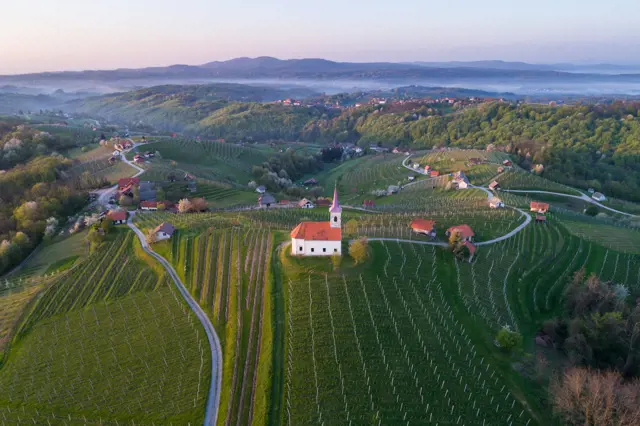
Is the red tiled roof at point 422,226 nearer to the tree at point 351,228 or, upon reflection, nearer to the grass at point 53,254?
the tree at point 351,228

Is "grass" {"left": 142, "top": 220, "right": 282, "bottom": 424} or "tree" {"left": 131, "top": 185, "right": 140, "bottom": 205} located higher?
"tree" {"left": 131, "top": 185, "right": 140, "bottom": 205}

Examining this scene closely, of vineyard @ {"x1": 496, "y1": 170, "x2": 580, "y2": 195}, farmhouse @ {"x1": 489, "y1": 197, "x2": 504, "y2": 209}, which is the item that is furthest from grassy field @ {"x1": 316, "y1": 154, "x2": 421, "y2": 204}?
farmhouse @ {"x1": 489, "y1": 197, "x2": 504, "y2": 209}

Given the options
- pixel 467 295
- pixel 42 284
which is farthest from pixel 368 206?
pixel 42 284

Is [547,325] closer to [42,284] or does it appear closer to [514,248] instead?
[514,248]

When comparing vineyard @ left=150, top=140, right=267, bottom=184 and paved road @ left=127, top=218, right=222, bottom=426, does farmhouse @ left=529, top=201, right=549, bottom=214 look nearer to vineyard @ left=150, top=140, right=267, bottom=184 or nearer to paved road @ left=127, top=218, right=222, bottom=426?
paved road @ left=127, top=218, right=222, bottom=426

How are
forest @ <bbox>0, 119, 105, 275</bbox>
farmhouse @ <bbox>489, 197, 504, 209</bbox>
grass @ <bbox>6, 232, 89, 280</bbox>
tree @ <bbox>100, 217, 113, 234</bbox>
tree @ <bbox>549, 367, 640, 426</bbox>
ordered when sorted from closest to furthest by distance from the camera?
tree @ <bbox>549, 367, 640, 426</bbox>, grass @ <bbox>6, 232, 89, 280</bbox>, tree @ <bbox>100, 217, 113, 234</bbox>, forest @ <bbox>0, 119, 105, 275</bbox>, farmhouse @ <bbox>489, 197, 504, 209</bbox>

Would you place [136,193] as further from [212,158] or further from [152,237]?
[212,158]
